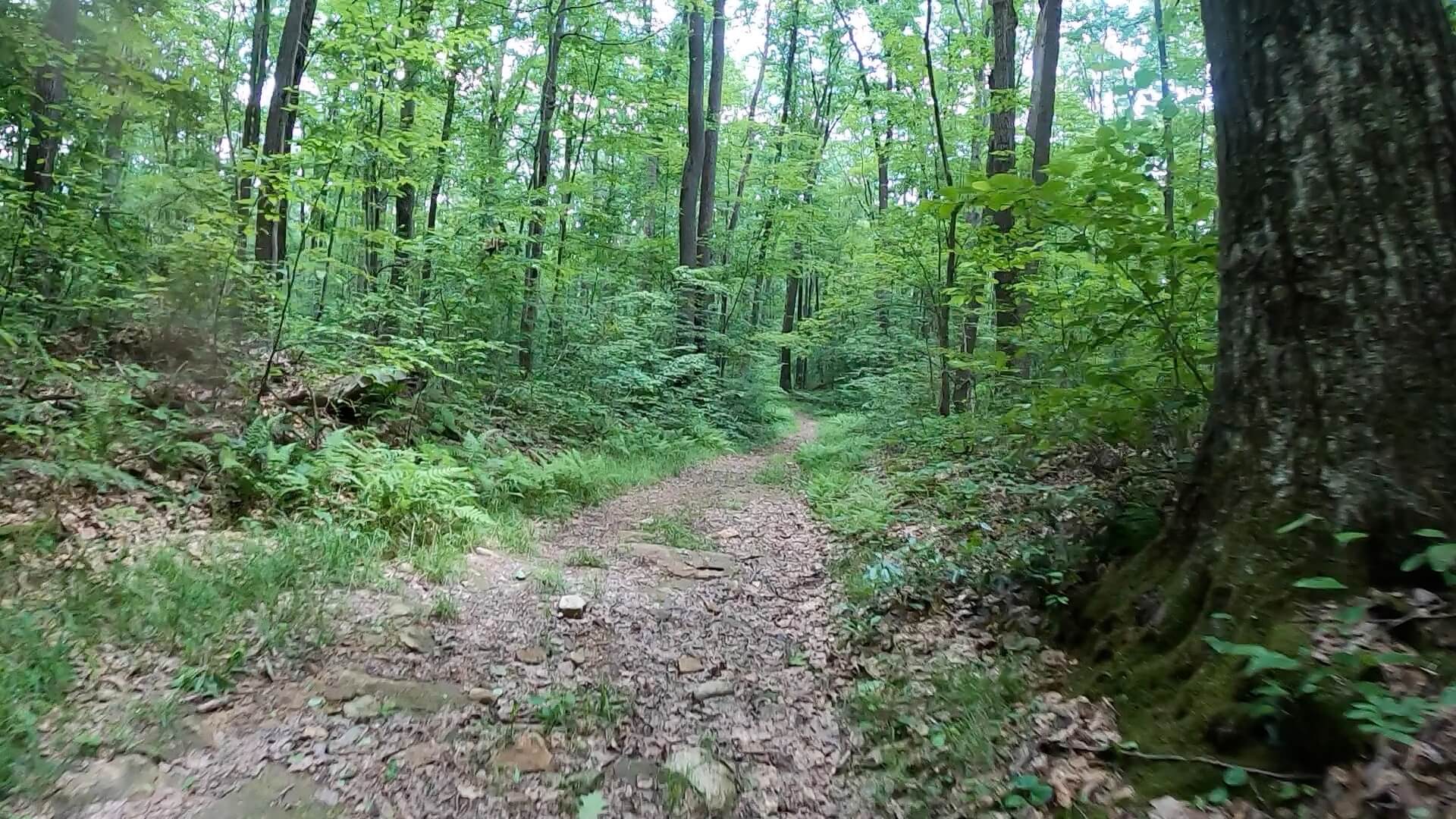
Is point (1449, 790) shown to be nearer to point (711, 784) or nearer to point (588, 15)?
point (711, 784)

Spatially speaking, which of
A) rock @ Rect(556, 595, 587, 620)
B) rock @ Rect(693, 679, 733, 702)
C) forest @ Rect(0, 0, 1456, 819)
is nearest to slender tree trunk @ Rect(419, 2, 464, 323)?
forest @ Rect(0, 0, 1456, 819)

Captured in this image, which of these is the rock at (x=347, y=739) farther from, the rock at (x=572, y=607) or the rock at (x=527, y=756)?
the rock at (x=572, y=607)

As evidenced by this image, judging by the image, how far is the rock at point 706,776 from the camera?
3.08 metres

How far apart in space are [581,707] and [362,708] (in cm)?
108

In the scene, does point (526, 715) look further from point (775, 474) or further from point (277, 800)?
point (775, 474)

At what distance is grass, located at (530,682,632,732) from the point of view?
3.58 metres

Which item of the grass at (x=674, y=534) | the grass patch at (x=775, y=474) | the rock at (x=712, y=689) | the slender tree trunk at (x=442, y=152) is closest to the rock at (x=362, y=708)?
the rock at (x=712, y=689)

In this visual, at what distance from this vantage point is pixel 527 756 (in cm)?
332

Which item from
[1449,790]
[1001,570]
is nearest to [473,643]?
[1001,570]

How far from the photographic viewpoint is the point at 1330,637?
2.32 meters

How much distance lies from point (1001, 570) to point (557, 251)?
35.3 ft

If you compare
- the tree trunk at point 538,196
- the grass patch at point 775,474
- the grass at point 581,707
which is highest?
the tree trunk at point 538,196

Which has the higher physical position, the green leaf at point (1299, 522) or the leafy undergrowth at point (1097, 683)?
the green leaf at point (1299, 522)

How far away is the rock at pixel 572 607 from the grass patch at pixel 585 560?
899mm
